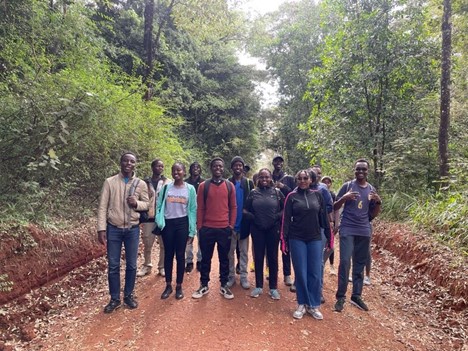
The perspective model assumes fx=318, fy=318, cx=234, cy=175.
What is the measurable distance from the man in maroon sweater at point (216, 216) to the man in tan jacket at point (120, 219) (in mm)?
941

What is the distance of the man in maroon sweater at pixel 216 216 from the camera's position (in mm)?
5141

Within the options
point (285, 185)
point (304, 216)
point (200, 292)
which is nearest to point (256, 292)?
point (200, 292)

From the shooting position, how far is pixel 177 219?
17.0ft

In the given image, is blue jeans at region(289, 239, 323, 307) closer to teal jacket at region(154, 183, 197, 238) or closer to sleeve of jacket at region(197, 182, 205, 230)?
sleeve of jacket at region(197, 182, 205, 230)

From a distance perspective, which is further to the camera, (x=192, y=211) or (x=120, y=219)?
(x=192, y=211)

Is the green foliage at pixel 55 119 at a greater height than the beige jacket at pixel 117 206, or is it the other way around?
the green foliage at pixel 55 119

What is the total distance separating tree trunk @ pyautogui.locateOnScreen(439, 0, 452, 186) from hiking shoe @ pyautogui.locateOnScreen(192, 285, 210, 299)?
261 inches

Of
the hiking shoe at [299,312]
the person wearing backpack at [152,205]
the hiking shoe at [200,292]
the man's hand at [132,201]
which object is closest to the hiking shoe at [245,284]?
the hiking shoe at [200,292]

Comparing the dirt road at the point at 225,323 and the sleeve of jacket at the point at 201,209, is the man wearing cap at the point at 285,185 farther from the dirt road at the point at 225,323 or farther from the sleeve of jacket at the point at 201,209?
the sleeve of jacket at the point at 201,209

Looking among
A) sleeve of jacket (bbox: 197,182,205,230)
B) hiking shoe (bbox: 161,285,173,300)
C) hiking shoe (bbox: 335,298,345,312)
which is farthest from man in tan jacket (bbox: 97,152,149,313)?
hiking shoe (bbox: 335,298,345,312)

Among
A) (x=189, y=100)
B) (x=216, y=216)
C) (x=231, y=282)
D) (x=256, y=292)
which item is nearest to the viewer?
(x=216, y=216)

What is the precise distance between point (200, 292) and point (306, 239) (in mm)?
1967

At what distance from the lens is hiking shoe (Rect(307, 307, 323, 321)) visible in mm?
4773

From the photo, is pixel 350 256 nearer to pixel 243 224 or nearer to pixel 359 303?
pixel 359 303
